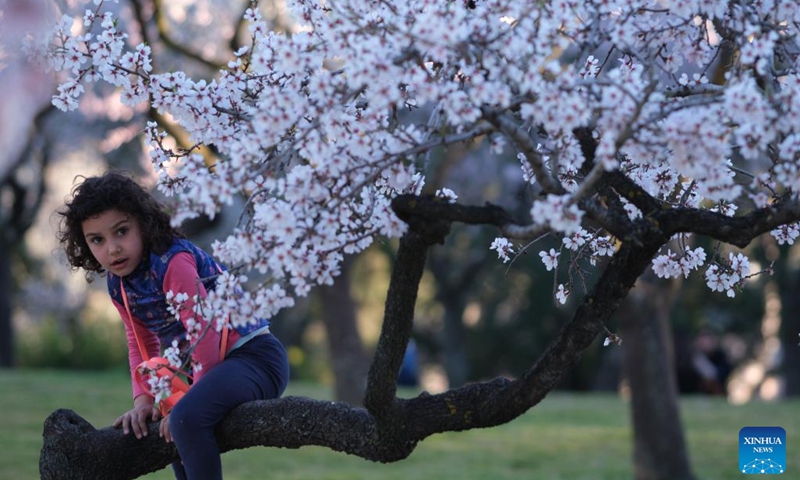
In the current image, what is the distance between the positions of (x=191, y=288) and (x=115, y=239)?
40 cm

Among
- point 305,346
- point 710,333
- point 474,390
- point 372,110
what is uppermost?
point 305,346

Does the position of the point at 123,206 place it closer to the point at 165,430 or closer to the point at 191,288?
the point at 191,288

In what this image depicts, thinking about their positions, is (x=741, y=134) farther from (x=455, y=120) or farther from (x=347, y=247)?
(x=347, y=247)

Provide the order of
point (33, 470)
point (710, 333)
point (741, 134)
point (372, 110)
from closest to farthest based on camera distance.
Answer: point (741, 134) → point (372, 110) → point (33, 470) → point (710, 333)

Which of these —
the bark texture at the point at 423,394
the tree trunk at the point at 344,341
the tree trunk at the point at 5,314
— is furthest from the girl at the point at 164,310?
the tree trunk at the point at 5,314

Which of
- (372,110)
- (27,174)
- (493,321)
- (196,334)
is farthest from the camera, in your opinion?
(493,321)

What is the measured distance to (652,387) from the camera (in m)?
8.20

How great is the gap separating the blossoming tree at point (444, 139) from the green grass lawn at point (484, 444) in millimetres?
5080

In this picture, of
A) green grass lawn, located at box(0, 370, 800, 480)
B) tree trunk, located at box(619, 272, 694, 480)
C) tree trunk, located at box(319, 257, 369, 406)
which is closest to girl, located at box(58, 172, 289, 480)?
green grass lawn, located at box(0, 370, 800, 480)

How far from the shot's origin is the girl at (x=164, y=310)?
3.27 meters

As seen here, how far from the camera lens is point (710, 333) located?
775 inches

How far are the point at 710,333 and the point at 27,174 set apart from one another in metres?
12.8

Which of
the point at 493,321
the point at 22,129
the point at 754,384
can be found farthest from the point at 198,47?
the point at 754,384

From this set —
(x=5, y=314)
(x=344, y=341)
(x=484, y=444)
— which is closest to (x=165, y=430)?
(x=484, y=444)
